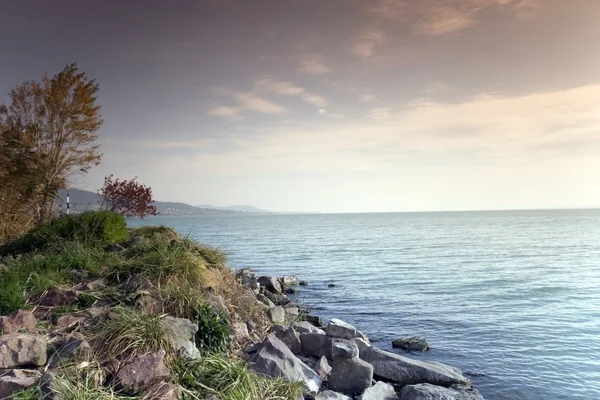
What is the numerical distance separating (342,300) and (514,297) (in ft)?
26.2

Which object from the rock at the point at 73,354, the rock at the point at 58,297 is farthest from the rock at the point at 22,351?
the rock at the point at 58,297

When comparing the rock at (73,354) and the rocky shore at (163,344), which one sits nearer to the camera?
the rocky shore at (163,344)

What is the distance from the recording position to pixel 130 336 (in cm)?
632

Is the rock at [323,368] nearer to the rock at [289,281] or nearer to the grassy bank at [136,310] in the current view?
the grassy bank at [136,310]

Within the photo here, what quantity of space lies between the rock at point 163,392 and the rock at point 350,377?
3471 millimetres

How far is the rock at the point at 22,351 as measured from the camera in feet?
18.5

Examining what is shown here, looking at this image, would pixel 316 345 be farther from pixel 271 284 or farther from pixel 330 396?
pixel 271 284

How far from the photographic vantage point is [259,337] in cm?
921

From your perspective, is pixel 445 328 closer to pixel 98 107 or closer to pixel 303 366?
pixel 303 366

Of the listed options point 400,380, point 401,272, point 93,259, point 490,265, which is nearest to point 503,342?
point 400,380

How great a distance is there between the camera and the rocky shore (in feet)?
18.4

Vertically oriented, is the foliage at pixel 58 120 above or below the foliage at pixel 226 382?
above

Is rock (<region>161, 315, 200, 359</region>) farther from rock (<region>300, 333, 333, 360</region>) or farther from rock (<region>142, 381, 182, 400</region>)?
rock (<region>300, 333, 333, 360</region>)

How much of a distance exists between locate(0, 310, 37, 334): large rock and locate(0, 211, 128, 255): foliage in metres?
7.02
